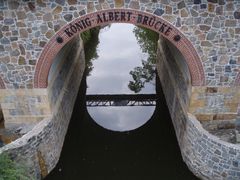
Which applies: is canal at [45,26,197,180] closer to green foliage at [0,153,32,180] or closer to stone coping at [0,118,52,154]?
stone coping at [0,118,52,154]

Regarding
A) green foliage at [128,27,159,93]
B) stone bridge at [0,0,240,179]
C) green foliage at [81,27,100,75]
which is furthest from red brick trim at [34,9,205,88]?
green foliage at [81,27,100,75]

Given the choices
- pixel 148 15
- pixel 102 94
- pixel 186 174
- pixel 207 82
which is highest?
pixel 148 15

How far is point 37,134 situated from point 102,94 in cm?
722

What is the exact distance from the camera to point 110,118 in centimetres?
1455

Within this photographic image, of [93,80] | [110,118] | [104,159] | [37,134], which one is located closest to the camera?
[37,134]

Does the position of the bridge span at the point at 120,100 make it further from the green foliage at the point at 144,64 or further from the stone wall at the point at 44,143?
A: the stone wall at the point at 44,143

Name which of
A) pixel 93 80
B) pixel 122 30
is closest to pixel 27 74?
pixel 93 80

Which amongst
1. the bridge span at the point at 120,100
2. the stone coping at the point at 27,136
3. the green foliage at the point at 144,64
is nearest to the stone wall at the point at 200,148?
the bridge span at the point at 120,100

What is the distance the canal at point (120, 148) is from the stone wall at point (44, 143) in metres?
0.48

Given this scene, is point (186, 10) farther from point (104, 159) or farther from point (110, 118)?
point (110, 118)

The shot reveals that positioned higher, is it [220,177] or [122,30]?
[122,30]

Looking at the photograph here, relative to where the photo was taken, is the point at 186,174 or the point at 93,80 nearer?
the point at 186,174

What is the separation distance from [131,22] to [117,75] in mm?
9972

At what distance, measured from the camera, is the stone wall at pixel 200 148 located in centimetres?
905
